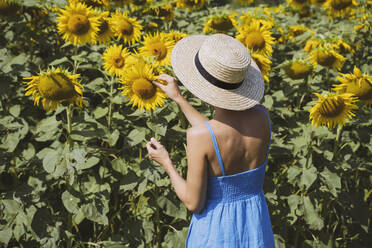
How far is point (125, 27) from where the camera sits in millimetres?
3062

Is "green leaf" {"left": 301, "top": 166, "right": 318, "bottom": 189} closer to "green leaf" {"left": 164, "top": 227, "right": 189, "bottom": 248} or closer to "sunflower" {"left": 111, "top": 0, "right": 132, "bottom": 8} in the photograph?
"green leaf" {"left": 164, "top": 227, "right": 189, "bottom": 248}

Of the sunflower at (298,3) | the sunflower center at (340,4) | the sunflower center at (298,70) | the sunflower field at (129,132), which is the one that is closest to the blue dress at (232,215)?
the sunflower field at (129,132)

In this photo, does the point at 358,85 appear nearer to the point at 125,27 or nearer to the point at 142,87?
the point at 142,87

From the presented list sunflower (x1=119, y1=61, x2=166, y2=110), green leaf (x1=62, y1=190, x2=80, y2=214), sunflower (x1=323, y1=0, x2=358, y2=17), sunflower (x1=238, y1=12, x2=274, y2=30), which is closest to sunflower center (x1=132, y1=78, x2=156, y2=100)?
sunflower (x1=119, y1=61, x2=166, y2=110)

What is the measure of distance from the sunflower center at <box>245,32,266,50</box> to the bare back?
4.42 feet

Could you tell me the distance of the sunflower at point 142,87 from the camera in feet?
7.59

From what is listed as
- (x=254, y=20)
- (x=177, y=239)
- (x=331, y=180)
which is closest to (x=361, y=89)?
(x=331, y=180)

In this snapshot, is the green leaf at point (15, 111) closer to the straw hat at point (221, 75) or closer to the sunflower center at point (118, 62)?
the sunflower center at point (118, 62)

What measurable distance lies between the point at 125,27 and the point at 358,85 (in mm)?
1875

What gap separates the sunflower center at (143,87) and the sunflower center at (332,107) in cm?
114

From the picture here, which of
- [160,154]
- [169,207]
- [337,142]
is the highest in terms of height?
[160,154]

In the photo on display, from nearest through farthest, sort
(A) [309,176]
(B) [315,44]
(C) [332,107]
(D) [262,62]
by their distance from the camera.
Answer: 1. (C) [332,107]
2. (A) [309,176]
3. (D) [262,62]
4. (B) [315,44]

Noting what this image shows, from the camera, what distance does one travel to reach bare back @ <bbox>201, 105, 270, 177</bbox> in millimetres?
→ 1703

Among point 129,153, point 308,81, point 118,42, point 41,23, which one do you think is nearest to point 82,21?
point 118,42
